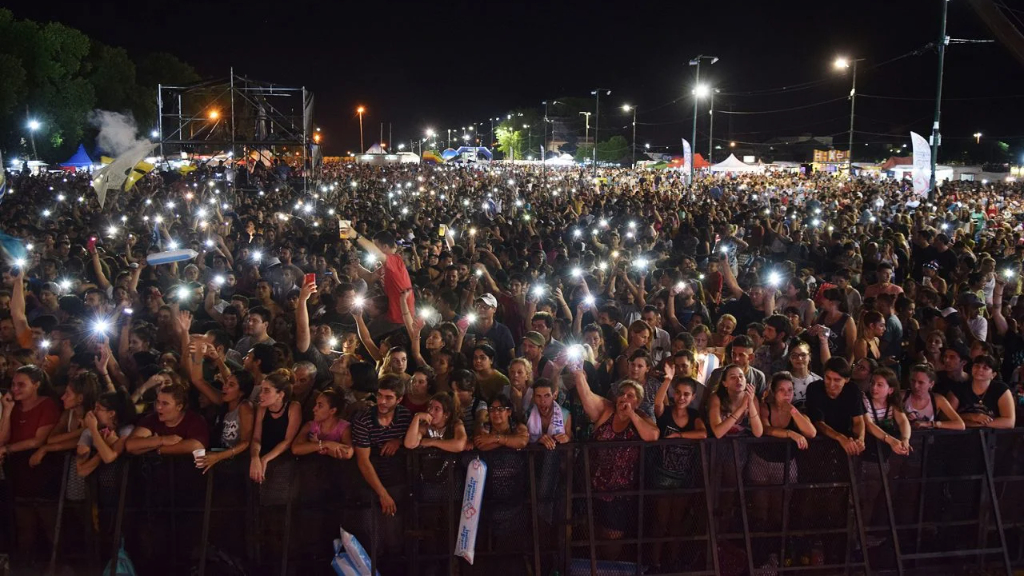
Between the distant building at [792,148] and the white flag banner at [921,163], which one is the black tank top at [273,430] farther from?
the distant building at [792,148]

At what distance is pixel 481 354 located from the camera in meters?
5.59

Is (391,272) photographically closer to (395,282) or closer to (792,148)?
(395,282)

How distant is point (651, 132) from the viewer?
4633 inches

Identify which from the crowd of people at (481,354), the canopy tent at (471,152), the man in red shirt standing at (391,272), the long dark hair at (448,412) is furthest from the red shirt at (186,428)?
the canopy tent at (471,152)

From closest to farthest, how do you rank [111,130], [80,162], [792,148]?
[80,162]
[111,130]
[792,148]

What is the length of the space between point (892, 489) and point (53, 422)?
506 centimetres

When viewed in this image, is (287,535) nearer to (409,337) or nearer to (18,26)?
(409,337)

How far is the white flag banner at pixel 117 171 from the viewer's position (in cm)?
1501

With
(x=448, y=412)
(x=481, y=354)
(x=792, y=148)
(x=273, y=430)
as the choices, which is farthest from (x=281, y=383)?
(x=792, y=148)

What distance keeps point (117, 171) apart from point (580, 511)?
45.2 ft

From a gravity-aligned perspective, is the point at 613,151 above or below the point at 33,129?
above

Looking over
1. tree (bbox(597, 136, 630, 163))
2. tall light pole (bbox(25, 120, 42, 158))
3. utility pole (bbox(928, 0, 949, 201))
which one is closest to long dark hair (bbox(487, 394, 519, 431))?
utility pole (bbox(928, 0, 949, 201))

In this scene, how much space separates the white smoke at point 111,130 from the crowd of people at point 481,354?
44605mm

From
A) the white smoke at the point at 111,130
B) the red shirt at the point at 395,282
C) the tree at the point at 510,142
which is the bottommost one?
the red shirt at the point at 395,282
